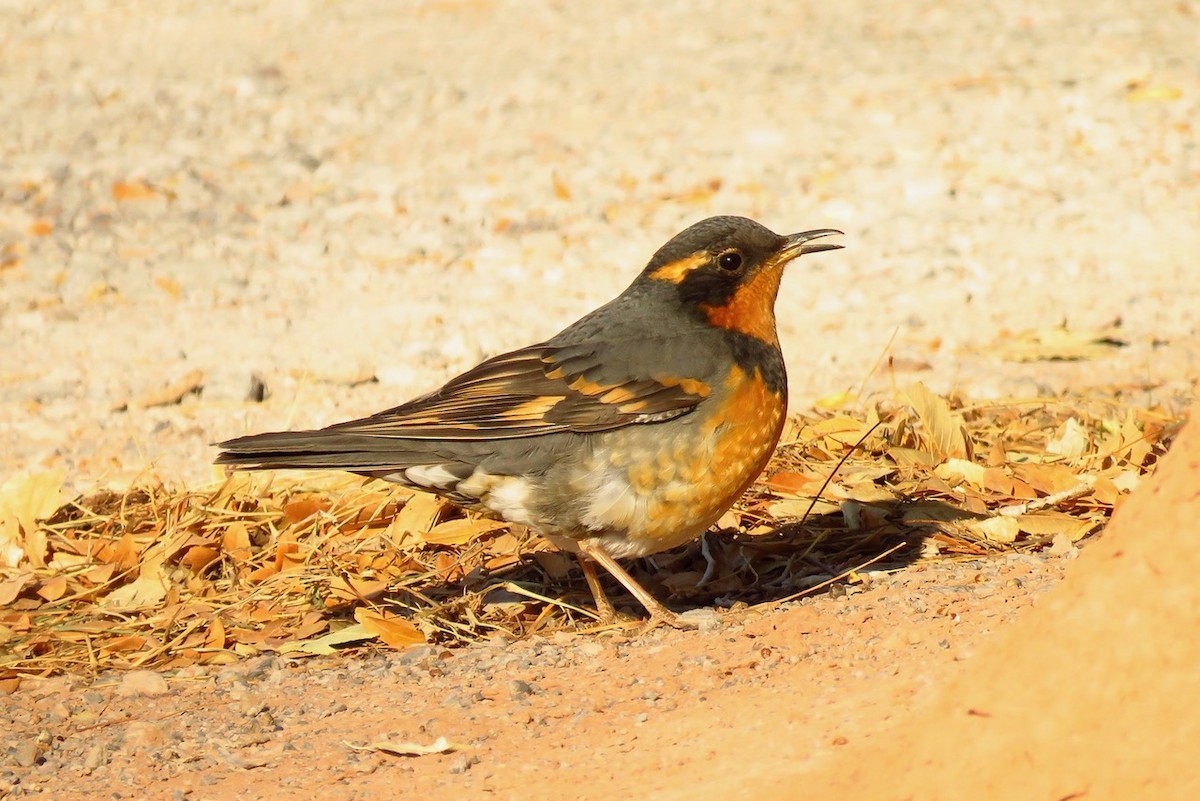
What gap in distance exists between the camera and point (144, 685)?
5410 mm

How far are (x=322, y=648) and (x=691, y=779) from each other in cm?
209

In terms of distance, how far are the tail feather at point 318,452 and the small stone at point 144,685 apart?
79cm

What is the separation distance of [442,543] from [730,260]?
67.0 inches

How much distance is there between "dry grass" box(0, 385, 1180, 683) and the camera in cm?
592

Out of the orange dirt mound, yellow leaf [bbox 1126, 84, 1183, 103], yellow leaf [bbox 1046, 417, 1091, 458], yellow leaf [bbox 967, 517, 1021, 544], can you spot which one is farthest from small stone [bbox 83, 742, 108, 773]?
yellow leaf [bbox 1126, 84, 1183, 103]

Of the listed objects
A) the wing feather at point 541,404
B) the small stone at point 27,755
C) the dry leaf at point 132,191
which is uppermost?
the dry leaf at point 132,191

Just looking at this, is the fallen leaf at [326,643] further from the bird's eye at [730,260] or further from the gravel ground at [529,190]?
the gravel ground at [529,190]

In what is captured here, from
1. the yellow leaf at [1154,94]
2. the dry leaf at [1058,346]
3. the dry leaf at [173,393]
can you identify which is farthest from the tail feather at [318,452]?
the yellow leaf at [1154,94]

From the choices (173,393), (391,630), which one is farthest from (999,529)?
(173,393)

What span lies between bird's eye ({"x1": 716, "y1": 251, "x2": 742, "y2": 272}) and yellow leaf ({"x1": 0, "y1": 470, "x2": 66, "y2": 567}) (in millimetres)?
2976

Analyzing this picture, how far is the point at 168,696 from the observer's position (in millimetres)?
5355

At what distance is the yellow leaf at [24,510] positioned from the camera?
6.66 m

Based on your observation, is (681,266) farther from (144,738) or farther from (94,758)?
(94,758)

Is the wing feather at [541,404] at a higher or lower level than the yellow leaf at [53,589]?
higher
